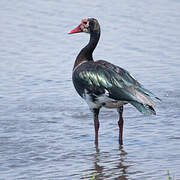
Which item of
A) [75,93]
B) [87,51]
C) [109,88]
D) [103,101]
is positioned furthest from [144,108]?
[75,93]

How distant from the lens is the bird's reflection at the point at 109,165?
6688 mm

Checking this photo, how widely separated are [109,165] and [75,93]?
152 inches

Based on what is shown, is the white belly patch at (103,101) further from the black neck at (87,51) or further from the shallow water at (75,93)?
the black neck at (87,51)

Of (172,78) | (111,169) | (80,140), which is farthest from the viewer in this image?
(172,78)

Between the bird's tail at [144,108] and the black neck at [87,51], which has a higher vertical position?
the black neck at [87,51]

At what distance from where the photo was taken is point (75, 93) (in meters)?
10.8

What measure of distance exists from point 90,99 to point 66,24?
26.6ft

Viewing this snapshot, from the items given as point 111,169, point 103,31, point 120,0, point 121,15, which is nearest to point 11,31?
point 103,31

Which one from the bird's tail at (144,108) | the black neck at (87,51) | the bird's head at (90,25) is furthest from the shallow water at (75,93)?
the bird's head at (90,25)

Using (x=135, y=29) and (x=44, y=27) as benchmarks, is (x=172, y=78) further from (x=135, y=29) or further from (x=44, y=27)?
(x=44, y=27)

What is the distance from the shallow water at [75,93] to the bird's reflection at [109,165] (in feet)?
0.04

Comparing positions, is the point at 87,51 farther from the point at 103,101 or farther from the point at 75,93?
the point at 75,93

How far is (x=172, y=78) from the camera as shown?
1152cm

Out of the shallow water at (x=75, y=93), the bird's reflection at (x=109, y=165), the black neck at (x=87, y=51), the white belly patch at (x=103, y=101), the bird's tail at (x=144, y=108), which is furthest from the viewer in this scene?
the black neck at (x=87, y=51)
